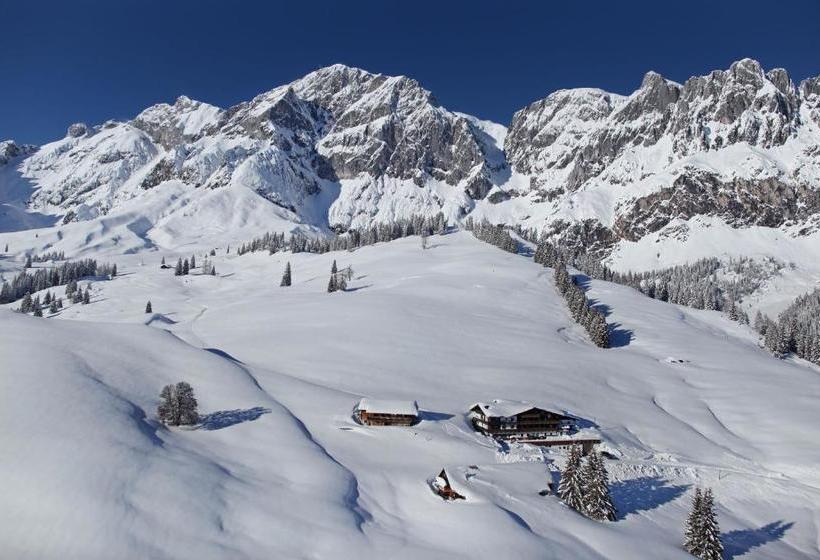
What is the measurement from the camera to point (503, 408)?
192 feet

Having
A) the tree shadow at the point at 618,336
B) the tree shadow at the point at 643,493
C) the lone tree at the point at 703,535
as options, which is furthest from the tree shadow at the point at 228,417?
the tree shadow at the point at 618,336

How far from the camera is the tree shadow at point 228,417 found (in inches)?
1880

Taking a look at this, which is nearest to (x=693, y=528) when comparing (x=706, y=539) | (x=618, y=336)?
(x=706, y=539)

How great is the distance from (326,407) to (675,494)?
3167cm

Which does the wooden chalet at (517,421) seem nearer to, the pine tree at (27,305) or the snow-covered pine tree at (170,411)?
the snow-covered pine tree at (170,411)

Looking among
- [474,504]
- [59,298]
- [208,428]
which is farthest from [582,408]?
[59,298]

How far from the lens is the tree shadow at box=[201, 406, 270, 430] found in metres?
47.8

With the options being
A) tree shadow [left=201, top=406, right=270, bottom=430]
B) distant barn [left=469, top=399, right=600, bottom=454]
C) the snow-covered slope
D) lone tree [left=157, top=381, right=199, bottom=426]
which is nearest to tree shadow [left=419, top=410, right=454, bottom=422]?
the snow-covered slope

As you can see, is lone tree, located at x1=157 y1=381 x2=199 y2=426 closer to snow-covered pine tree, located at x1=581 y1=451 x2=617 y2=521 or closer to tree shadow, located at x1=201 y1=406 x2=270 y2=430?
tree shadow, located at x1=201 y1=406 x2=270 y2=430

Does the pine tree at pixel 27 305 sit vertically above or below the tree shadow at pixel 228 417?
below

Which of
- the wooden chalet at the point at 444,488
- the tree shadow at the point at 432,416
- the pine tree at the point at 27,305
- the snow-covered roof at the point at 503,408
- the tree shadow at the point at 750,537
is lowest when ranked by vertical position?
the pine tree at the point at 27,305

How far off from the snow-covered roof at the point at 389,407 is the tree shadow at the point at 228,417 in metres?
8.92

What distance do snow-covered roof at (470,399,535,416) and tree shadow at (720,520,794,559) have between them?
20.1 metres

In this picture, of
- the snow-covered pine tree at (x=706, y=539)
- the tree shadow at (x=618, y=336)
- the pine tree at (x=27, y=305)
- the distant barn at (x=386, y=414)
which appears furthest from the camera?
the pine tree at (x=27, y=305)
